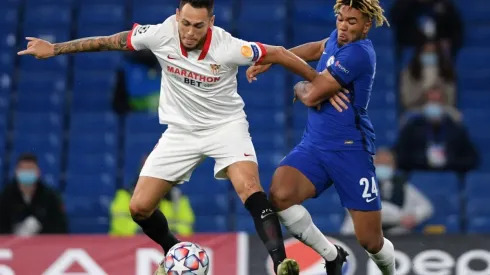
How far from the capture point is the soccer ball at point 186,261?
308 inches

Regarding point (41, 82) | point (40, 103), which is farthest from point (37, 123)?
point (41, 82)

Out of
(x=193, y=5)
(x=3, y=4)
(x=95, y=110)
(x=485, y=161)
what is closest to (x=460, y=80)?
(x=485, y=161)

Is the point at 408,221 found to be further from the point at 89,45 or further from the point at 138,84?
the point at 89,45

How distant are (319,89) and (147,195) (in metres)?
1.28

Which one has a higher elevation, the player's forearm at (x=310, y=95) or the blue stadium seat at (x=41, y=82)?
the player's forearm at (x=310, y=95)

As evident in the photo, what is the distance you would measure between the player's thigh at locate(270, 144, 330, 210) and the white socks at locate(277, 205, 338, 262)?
57mm

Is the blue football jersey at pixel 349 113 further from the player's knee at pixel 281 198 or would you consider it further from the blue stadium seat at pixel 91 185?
the blue stadium seat at pixel 91 185

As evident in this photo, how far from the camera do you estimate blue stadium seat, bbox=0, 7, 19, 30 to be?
13.8 metres

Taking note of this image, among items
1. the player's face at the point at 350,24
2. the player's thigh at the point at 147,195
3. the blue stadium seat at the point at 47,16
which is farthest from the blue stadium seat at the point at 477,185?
the player's thigh at the point at 147,195

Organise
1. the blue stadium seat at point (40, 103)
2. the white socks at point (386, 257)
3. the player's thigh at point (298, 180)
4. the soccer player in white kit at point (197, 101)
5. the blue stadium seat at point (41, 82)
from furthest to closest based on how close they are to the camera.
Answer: the blue stadium seat at point (41, 82)
the blue stadium seat at point (40, 103)
the white socks at point (386, 257)
the player's thigh at point (298, 180)
the soccer player in white kit at point (197, 101)

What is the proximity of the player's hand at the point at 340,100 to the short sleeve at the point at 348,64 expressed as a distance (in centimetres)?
9

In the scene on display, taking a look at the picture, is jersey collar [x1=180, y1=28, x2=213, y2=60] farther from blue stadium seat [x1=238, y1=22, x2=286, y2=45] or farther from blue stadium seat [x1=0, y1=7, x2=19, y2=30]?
blue stadium seat [x1=0, y1=7, x2=19, y2=30]

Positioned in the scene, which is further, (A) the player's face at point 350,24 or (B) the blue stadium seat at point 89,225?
(B) the blue stadium seat at point 89,225

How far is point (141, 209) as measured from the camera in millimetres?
8438
